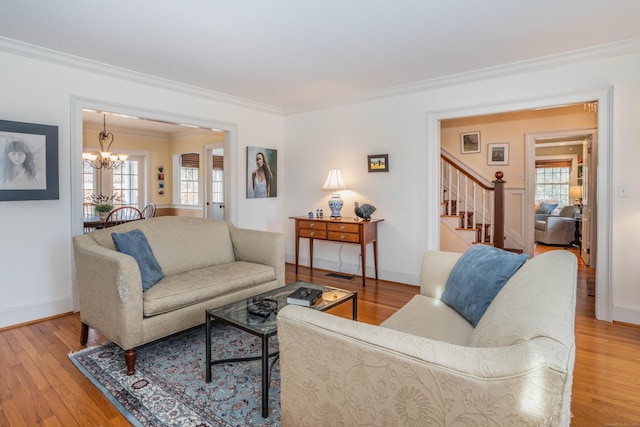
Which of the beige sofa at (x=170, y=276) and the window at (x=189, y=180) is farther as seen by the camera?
the window at (x=189, y=180)

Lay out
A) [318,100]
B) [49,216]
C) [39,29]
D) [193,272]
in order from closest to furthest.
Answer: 1. [39,29]
2. [193,272]
3. [49,216]
4. [318,100]

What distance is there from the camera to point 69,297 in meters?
3.30

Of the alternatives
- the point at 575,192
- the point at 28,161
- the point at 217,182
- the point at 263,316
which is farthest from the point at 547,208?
the point at 28,161

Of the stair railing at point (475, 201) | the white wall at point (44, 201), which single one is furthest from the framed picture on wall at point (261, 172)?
the stair railing at point (475, 201)

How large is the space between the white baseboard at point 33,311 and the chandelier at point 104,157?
3158 mm

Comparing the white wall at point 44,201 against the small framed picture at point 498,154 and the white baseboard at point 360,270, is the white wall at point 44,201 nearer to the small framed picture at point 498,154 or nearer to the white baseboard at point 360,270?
the white baseboard at point 360,270

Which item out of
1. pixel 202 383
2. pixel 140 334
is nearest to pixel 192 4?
pixel 140 334

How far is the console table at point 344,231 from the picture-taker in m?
4.19

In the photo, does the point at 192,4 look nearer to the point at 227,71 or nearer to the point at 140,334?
the point at 227,71

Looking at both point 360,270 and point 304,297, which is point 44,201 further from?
point 360,270

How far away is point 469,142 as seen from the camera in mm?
6395

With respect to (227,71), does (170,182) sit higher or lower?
lower

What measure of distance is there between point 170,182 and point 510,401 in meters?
7.84

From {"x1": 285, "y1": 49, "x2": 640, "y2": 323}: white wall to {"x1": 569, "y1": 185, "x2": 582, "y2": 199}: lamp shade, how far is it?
730 cm
